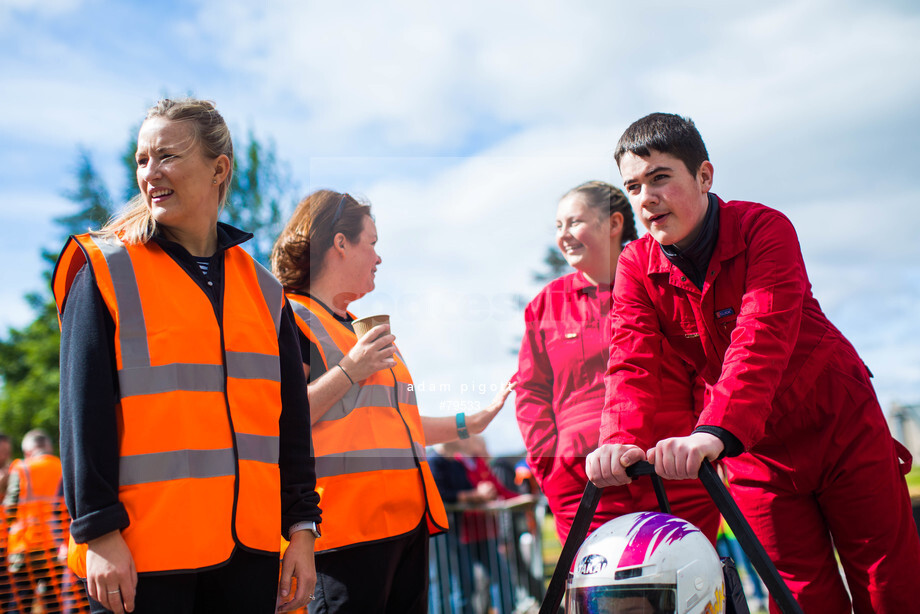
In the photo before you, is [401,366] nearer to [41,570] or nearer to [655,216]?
[655,216]

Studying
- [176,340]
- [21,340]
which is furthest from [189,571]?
[21,340]

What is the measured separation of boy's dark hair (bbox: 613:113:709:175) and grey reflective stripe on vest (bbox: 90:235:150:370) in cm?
171

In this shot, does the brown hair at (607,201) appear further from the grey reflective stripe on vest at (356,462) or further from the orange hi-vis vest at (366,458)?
the grey reflective stripe on vest at (356,462)

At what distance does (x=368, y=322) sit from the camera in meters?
3.02

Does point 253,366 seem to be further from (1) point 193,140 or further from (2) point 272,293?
(1) point 193,140

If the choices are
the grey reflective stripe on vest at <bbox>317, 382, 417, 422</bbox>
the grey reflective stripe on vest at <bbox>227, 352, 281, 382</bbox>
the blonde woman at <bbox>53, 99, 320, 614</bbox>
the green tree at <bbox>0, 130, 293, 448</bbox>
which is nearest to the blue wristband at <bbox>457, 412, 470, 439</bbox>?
the grey reflective stripe on vest at <bbox>317, 382, 417, 422</bbox>

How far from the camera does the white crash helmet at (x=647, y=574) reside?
2061 mm

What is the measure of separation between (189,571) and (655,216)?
1.84m

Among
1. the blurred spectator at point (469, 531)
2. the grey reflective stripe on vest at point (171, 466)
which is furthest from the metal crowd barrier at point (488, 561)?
the grey reflective stripe on vest at point (171, 466)

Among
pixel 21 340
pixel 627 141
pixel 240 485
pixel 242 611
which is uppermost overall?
pixel 21 340

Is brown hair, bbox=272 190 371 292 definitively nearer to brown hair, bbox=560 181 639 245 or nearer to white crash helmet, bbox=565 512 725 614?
brown hair, bbox=560 181 639 245

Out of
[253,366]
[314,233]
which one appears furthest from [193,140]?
[314,233]

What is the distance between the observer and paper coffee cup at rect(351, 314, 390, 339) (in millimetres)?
3014

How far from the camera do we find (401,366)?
319 cm
